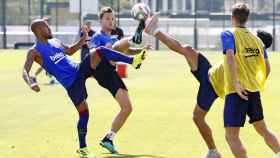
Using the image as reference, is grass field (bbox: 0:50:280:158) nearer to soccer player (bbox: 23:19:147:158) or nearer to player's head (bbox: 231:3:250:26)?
soccer player (bbox: 23:19:147:158)

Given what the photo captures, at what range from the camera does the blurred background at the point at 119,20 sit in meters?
62.6

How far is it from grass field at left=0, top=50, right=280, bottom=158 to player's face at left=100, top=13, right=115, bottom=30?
66.3 inches

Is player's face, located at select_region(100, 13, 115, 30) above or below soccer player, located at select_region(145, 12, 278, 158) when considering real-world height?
above

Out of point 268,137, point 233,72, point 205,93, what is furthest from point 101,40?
point 233,72

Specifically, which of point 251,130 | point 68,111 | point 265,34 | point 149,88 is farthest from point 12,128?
point 149,88

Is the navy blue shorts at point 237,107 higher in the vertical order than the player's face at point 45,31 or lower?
lower

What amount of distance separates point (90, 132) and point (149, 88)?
9.43 metres

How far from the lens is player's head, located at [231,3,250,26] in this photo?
8.11 m

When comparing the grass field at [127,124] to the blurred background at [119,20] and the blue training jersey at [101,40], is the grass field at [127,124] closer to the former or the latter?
the blue training jersey at [101,40]

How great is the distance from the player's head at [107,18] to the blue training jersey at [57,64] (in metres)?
1.15

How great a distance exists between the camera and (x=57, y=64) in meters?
10.3

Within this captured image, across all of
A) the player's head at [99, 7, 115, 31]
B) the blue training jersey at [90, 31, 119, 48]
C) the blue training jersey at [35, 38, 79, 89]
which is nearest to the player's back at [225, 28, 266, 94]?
the blue training jersey at [35, 38, 79, 89]

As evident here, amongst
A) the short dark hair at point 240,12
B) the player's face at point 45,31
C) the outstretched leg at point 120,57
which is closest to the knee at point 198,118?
the outstretched leg at point 120,57

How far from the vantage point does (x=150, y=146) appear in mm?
11297
